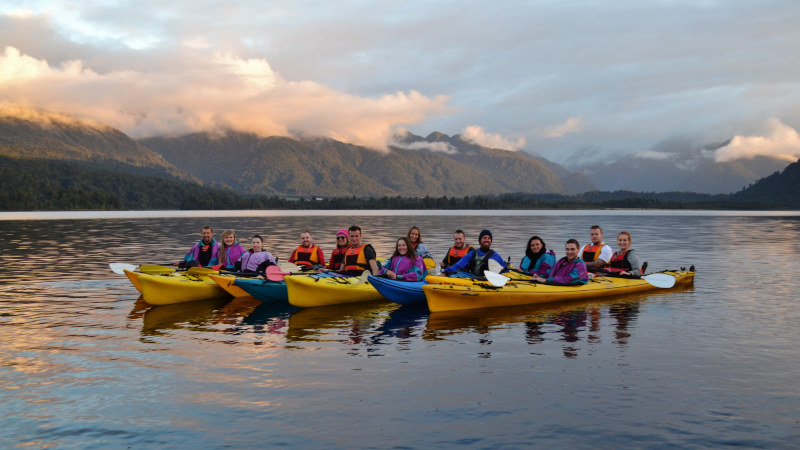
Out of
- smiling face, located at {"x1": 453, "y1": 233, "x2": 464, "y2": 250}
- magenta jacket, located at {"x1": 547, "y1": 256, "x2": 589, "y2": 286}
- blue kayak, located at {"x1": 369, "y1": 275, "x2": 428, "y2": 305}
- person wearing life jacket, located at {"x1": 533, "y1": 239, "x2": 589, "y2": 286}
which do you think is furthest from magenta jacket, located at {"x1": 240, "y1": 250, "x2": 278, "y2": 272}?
magenta jacket, located at {"x1": 547, "y1": 256, "x2": 589, "y2": 286}

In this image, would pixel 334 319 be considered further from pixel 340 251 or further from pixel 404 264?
pixel 340 251

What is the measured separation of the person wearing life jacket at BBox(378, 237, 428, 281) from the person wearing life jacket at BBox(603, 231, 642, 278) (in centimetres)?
749

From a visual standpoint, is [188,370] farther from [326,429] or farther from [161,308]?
[161,308]

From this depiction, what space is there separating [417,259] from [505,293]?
10.0 feet

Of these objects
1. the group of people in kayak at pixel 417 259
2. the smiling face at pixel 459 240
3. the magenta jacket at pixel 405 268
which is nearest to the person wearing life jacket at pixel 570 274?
the group of people in kayak at pixel 417 259

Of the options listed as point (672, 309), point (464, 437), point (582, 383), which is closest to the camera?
point (464, 437)

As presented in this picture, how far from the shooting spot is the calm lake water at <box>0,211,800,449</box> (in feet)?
31.2

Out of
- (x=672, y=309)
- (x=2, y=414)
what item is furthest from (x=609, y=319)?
(x=2, y=414)

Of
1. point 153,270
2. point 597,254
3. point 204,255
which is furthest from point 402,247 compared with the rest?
point 153,270

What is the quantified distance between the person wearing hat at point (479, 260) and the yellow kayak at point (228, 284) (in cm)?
693

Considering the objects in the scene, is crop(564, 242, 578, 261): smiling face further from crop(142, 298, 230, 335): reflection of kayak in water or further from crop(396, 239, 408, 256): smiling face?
crop(142, 298, 230, 335): reflection of kayak in water

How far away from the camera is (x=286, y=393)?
11.2 m

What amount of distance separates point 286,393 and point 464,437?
11.4 feet

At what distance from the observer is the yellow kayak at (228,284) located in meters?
20.5
